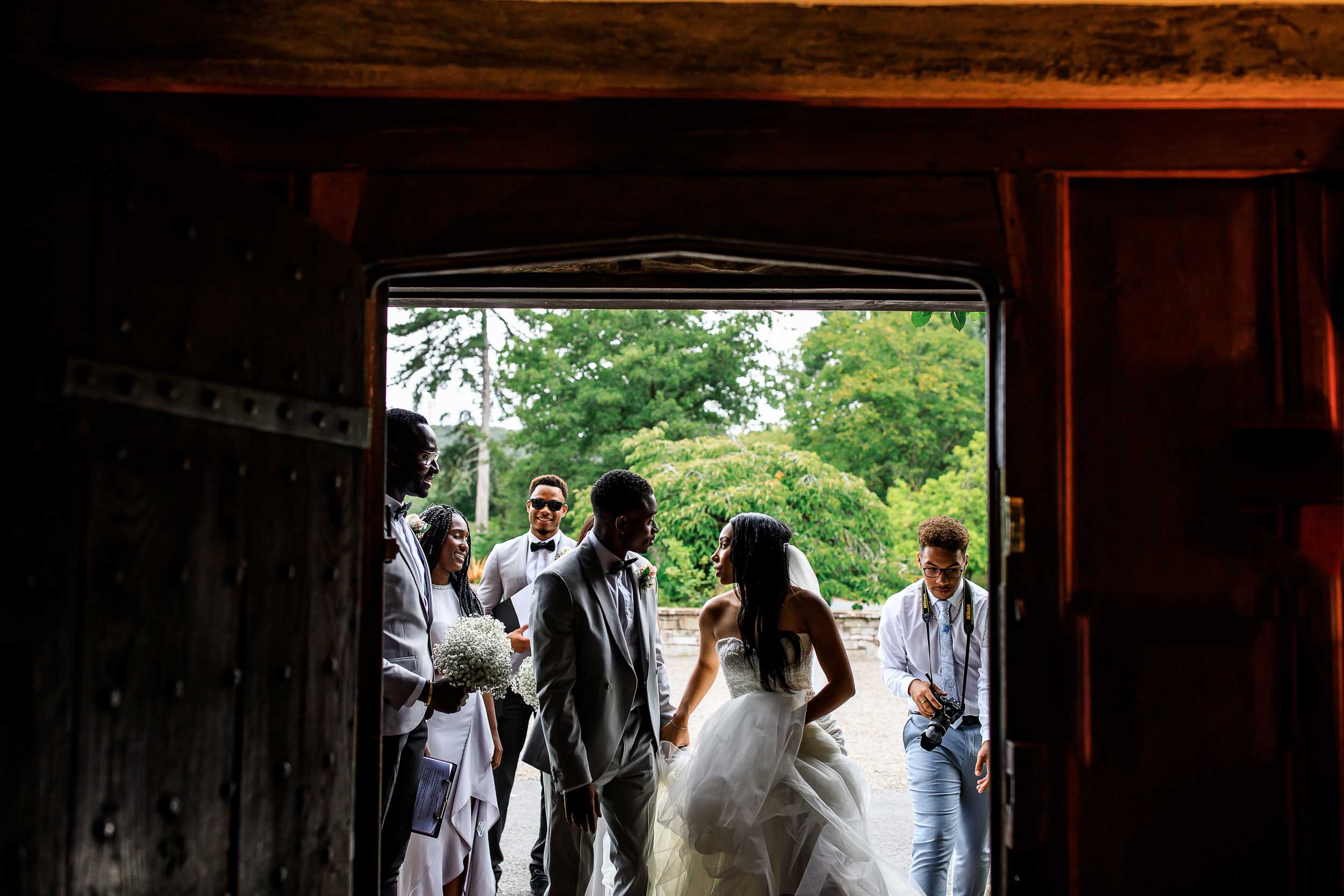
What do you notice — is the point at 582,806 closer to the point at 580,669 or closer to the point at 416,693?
the point at 580,669

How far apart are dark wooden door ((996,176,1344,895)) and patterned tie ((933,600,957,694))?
185 centimetres

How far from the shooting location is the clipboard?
3.51 m

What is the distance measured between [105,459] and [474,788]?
3.02 meters

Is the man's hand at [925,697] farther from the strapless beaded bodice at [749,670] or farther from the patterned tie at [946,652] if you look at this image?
the strapless beaded bodice at [749,670]

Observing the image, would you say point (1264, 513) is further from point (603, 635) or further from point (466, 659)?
point (466, 659)

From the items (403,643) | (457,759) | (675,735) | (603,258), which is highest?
(603,258)

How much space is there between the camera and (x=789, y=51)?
8.63 feet

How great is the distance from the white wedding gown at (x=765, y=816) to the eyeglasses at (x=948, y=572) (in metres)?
1.04

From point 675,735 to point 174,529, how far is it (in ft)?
8.88

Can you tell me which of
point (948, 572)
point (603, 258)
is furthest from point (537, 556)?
point (603, 258)

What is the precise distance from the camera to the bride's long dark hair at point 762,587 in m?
4.06

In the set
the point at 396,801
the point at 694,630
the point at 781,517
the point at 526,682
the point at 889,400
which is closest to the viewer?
the point at 396,801

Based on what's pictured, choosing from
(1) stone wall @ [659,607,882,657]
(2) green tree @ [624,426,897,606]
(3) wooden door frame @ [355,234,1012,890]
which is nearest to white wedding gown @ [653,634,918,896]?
(3) wooden door frame @ [355,234,1012,890]

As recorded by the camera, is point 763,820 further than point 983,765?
No
